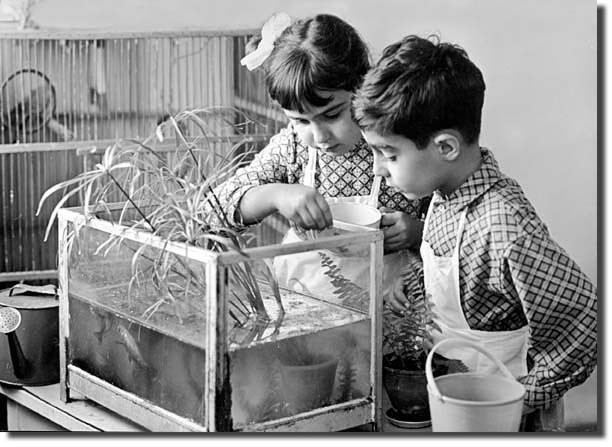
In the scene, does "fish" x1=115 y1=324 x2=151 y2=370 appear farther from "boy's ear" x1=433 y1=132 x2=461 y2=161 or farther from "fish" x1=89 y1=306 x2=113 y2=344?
"boy's ear" x1=433 y1=132 x2=461 y2=161

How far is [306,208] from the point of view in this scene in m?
1.23

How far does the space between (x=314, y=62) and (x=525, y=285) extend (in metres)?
0.42

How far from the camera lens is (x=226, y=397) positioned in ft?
3.49

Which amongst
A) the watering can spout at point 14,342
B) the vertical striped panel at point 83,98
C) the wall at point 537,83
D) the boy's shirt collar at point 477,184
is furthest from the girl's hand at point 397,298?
the vertical striped panel at point 83,98

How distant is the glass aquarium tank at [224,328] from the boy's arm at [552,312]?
165 millimetres

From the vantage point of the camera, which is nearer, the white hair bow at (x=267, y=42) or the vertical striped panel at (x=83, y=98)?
the white hair bow at (x=267, y=42)

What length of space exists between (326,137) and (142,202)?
10.4 inches

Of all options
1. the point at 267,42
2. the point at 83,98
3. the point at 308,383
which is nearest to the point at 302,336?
the point at 308,383

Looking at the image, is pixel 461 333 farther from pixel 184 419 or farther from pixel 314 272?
pixel 184 419

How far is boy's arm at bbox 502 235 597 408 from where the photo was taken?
45.3 inches

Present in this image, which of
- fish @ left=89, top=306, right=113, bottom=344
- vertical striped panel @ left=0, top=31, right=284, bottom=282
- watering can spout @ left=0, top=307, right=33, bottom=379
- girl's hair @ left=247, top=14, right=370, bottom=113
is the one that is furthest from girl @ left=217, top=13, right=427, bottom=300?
vertical striped panel @ left=0, top=31, right=284, bottom=282

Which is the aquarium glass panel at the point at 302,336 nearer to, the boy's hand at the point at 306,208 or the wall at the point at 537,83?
the boy's hand at the point at 306,208

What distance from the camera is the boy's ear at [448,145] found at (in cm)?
119

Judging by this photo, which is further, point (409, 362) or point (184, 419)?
point (409, 362)
